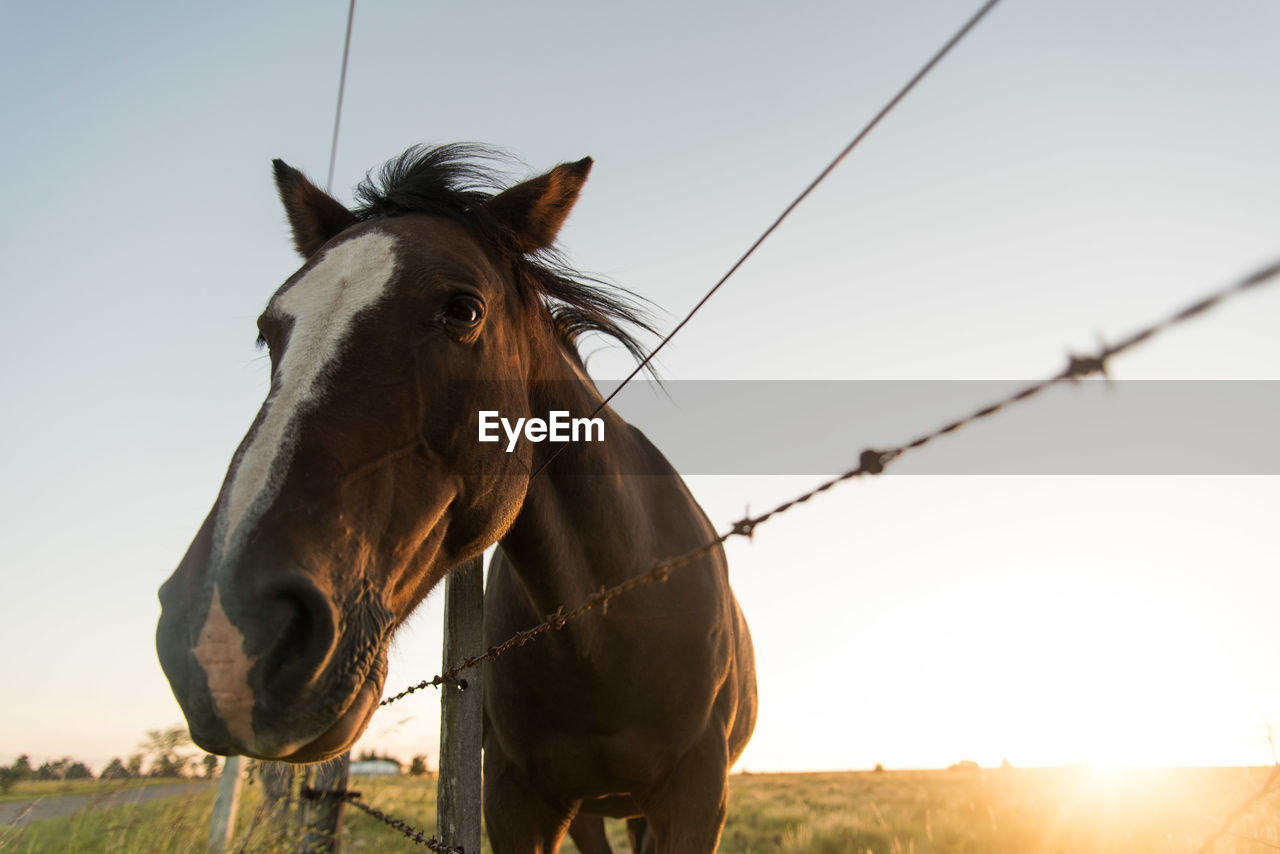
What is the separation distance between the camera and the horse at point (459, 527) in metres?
1.46

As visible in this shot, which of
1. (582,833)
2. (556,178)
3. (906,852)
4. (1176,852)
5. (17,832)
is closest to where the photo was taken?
(556,178)

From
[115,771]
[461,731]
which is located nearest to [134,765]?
[115,771]

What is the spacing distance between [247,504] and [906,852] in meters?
10.9

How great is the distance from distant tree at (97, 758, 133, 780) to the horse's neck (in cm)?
304

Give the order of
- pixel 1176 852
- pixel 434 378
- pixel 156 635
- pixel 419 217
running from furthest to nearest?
1. pixel 1176 852
2. pixel 419 217
3. pixel 434 378
4. pixel 156 635

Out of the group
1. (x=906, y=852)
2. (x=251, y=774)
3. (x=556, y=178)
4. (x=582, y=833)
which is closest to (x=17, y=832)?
(x=251, y=774)

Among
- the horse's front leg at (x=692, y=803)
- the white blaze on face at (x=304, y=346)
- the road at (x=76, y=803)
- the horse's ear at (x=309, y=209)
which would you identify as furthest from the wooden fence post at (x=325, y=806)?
the white blaze on face at (x=304, y=346)

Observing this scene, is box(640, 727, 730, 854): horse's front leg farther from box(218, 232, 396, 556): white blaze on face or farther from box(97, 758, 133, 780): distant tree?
box(97, 758, 133, 780): distant tree

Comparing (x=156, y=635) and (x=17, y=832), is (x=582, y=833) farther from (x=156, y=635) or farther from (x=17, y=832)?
(x=156, y=635)

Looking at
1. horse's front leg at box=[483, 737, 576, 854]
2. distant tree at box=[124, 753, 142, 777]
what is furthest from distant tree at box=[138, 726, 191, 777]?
horse's front leg at box=[483, 737, 576, 854]

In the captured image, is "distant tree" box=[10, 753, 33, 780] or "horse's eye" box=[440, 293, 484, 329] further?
"distant tree" box=[10, 753, 33, 780]

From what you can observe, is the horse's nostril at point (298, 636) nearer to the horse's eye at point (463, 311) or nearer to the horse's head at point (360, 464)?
the horse's head at point (360, 464)

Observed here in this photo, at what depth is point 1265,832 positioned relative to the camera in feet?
13.3

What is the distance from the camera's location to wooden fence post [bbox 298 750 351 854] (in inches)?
160
